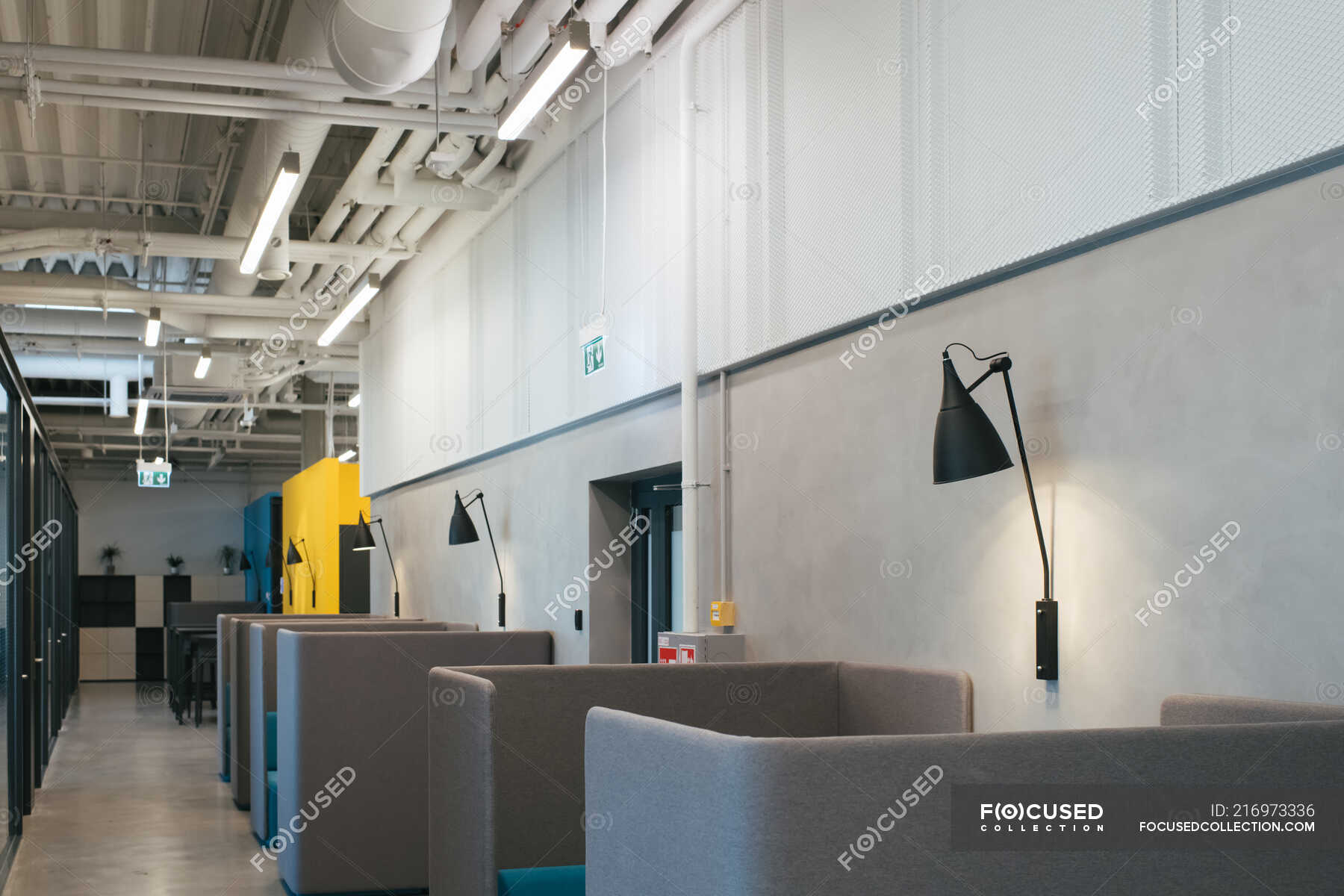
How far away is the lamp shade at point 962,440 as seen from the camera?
3.21 metres

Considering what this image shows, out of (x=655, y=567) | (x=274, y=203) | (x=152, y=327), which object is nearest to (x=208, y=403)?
(x=152, y=327)

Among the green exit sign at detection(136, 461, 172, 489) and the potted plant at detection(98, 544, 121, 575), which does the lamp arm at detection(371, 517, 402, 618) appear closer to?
the green exit sign at detection(136, 461, 172, 489)

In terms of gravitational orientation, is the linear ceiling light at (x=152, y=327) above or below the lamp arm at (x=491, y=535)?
above

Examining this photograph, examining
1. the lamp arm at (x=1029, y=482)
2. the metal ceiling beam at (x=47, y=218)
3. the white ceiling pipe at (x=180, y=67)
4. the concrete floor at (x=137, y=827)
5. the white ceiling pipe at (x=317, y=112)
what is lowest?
the concrete floor at (x=137, y=827)

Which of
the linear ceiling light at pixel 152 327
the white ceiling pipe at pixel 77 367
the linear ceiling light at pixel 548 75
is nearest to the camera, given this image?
the linear ceiling light at pixel 548 75

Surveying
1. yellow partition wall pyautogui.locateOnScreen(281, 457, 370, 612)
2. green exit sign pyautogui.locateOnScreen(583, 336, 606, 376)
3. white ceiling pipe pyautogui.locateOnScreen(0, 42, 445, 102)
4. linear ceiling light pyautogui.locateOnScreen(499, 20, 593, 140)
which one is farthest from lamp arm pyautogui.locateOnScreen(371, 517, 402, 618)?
linear ceiling light pyautogui.locateOnScreen(499, 20, 593, 140)

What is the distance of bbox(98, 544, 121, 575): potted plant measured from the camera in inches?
880

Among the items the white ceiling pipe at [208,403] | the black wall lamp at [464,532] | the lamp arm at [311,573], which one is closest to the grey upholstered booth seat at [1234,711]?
the black wall lamp at [464,532]

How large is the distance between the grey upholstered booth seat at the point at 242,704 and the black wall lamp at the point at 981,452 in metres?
5.09

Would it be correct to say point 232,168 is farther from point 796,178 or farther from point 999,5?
point 999,5

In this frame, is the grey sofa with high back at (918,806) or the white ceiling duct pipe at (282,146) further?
the white ceiling duct pipe at (282,146)

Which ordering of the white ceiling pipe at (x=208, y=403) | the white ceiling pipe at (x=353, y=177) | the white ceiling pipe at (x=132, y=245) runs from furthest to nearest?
the white ceiling pipe at (x=208, y=403) → the white ceiling pipe at (x=132, y=245) → the white ceiling pipe at (x=353, y=177)

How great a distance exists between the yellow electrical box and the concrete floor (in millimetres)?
2244

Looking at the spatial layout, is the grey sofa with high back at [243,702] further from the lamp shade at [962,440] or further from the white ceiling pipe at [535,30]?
the lamp shade at [962,440]
